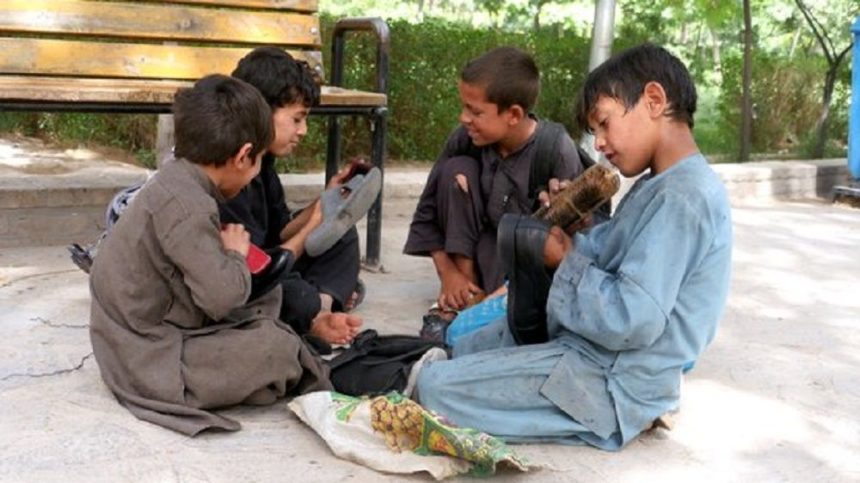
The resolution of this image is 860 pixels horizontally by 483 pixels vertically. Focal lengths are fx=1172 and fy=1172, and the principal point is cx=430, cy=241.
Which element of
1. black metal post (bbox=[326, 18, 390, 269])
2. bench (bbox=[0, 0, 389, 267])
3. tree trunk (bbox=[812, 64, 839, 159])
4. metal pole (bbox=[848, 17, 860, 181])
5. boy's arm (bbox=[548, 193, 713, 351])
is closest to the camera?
boy's arm (bbox=[548, 193, 713, 351])

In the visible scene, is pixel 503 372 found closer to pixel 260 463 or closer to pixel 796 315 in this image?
pixel 260 463

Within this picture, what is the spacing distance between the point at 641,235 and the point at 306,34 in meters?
2.65

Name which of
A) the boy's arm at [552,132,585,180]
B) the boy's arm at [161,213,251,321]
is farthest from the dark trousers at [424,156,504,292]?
the boy's arm at [161,213,251,321]

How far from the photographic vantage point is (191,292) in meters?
2.90

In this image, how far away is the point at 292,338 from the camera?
10.1 ft

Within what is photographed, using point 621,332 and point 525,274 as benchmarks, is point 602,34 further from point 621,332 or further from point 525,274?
point 621,332

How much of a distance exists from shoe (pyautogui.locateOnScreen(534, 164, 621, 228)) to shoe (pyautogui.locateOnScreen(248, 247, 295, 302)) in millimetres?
734

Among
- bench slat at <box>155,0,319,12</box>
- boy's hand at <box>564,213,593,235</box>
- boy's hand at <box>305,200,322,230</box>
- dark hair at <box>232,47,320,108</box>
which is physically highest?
bench slat at <box>155,0,319,12</box>

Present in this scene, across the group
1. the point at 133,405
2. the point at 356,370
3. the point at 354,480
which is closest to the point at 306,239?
the point at 356,370

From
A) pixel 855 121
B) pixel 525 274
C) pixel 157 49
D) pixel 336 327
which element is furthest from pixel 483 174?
pixel 855 121

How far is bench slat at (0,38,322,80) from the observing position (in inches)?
175

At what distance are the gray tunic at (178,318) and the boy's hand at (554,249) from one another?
0.71 meters

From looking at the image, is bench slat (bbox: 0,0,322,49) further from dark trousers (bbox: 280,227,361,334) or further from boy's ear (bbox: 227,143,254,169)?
boy's ear (bbox: 227,143,254,169)

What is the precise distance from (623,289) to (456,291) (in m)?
1.45
